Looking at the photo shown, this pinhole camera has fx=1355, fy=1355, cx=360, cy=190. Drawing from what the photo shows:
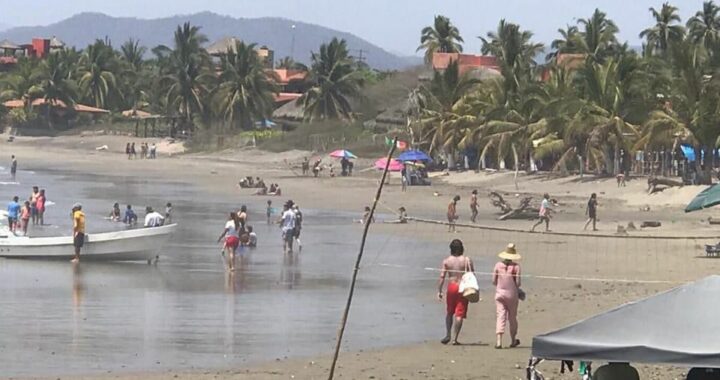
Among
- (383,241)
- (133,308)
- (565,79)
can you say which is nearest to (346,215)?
(383,241)

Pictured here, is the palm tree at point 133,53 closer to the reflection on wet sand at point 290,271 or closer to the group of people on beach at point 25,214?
the group of people on beach at point 25,214

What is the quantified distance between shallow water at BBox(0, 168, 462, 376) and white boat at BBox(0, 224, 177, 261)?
43 centimetres

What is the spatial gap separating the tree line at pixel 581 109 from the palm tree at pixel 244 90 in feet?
61.9

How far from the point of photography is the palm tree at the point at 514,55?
57250 mm

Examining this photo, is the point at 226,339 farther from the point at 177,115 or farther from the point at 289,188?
the point at 177,115

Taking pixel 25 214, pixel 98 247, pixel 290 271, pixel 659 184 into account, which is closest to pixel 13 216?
pixel 25 214

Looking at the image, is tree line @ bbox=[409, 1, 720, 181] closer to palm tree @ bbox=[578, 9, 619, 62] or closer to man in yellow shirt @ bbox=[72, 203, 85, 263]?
palm tree @ bbox=[578, 9, 619, 62]

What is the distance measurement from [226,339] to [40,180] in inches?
1740

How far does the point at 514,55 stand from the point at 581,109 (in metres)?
16.2

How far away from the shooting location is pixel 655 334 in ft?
24.2

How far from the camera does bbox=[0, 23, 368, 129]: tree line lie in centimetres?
8106

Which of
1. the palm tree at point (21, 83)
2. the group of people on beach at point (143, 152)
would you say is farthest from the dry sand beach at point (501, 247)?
the palm tree at point (21, 83)

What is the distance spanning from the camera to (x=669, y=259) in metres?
24.7

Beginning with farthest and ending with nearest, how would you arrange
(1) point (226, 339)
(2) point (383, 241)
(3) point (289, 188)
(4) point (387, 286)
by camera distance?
(3) point (289, 188), (2) point (383, 241), (4) point (387, 286), (1) point (226, 339)
